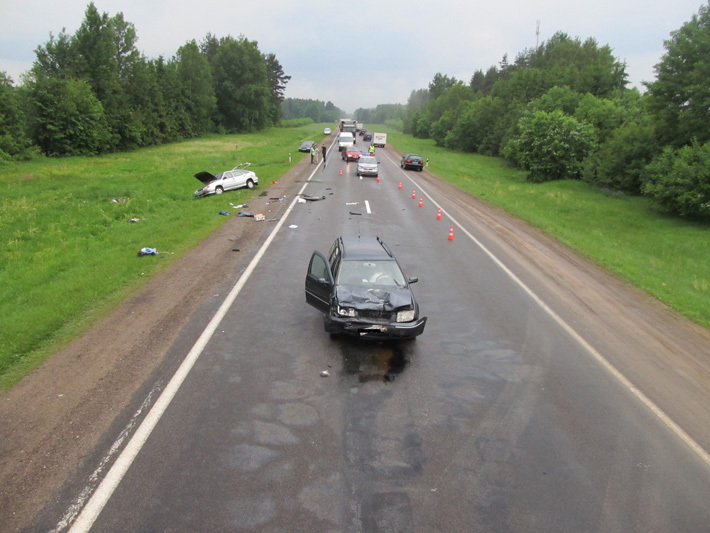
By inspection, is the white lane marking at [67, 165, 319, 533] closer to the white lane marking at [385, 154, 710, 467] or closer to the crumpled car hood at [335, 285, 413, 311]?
the crumpled car hood at [335, 285, 413, 311]

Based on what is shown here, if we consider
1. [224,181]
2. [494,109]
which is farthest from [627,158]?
[494,109]

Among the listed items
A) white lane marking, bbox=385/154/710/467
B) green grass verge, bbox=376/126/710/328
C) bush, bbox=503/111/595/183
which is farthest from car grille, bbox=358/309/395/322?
Answer: bush, bbox=503/111/595/183

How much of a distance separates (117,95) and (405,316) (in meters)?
63.4

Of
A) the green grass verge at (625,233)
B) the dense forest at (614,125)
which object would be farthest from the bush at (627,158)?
the green grass verge at (625,233)

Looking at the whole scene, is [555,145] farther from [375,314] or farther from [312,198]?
[375,314]

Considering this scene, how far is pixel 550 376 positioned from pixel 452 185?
2621 cm

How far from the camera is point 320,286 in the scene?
8250mm

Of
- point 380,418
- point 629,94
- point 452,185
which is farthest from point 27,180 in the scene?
point 629,94

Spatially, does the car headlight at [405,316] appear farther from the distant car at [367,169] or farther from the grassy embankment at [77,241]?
the distant car at [367,169]

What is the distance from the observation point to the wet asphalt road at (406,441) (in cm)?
438

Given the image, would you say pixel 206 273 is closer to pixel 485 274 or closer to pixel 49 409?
pixel 49 409

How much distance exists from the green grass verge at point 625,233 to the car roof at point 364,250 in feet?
23.0

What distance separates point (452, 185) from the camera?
32.0 meters

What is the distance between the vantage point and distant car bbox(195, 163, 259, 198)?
24.0 metres
